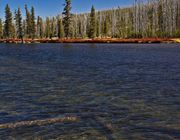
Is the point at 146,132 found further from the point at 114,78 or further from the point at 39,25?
the point at 39,25

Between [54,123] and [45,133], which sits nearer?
[45,133]

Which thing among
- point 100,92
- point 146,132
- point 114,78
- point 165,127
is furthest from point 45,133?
point 114,78

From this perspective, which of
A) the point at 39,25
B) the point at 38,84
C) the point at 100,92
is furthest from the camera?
the point at 39,25

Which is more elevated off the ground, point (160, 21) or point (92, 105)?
point (160, 21)

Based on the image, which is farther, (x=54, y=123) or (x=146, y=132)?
(x=54, y=123)

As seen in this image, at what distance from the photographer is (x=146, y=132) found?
11.7 m

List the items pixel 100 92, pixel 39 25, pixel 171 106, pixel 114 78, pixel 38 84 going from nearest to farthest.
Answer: pixel 171 106 < pixel 100 92 < pixel 38 84 < pixel 114 78 < pixel 39 25

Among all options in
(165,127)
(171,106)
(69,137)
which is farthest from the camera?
(171,106)

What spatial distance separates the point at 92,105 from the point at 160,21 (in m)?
154

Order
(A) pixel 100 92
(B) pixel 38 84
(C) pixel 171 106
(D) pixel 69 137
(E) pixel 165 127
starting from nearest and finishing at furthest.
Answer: (D) pixel 69 137, (E) pixel 165 127, (C) pixel 171 106, (A) pixel 100 92, (B) pixel 38 84

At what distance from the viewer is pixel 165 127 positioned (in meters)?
12.3

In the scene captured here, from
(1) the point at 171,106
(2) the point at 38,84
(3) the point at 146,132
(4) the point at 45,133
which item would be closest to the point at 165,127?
(3) the point at 146,132

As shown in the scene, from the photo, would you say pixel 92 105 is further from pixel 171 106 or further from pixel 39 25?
pixel 39 25

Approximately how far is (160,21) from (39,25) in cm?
6856
